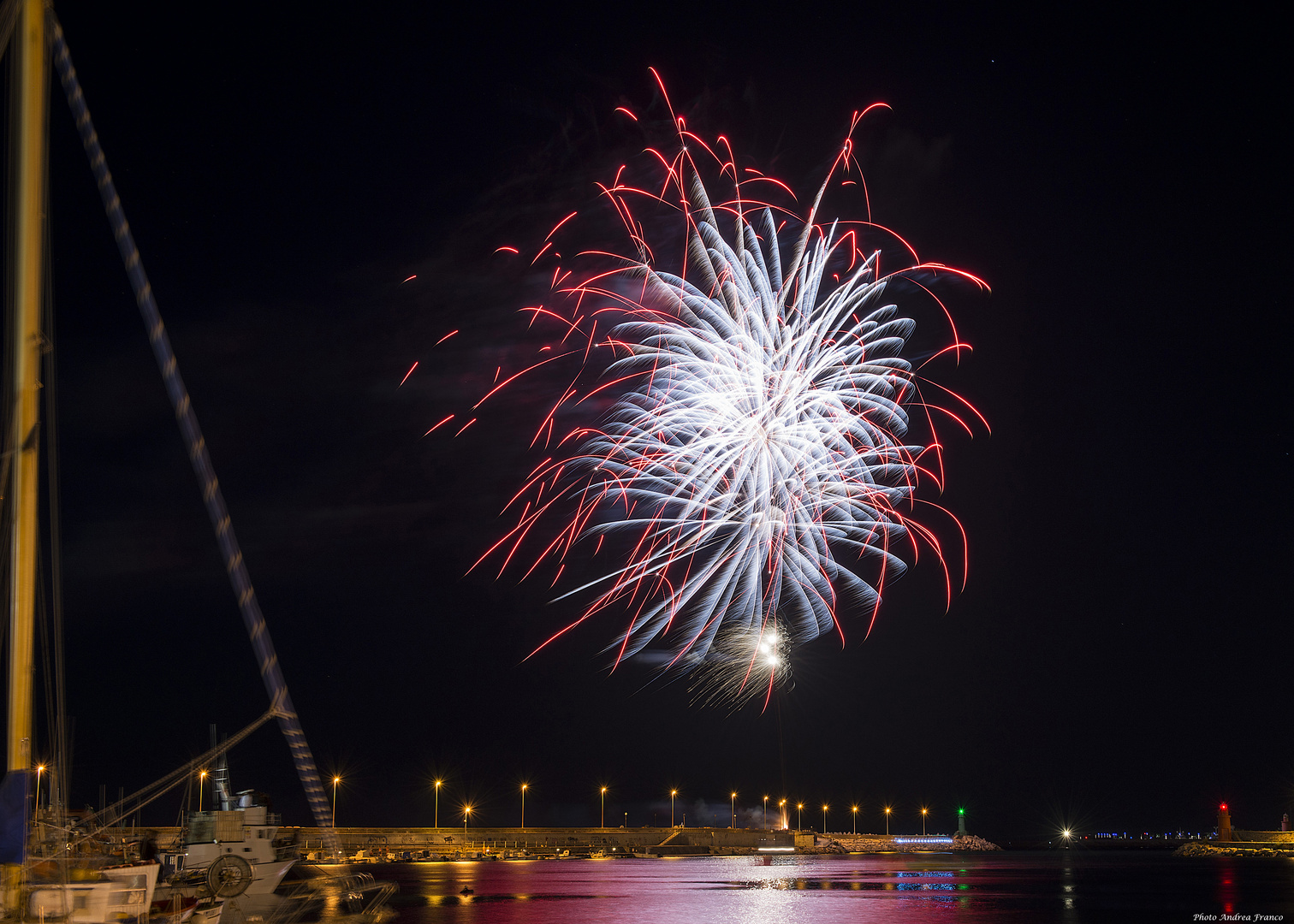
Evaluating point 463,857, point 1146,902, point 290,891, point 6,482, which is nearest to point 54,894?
point 6,482

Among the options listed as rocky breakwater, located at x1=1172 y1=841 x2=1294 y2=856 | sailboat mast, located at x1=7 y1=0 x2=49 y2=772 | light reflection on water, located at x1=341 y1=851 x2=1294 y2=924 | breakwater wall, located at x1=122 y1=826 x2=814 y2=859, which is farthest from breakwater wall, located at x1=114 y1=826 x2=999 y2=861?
sailboat mast, located at x1=7 y1=0 x2=49 y2=772

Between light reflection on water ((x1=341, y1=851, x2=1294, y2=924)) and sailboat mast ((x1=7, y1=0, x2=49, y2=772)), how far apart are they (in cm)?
3339

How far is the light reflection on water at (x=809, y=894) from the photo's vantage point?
52.9m

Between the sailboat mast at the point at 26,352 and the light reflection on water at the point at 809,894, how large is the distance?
3339cm

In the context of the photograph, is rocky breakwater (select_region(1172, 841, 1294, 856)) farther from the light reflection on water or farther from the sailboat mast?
the sailboat mast

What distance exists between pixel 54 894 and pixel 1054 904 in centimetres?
5967

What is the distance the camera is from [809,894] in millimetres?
70750

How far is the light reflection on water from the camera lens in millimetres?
52906

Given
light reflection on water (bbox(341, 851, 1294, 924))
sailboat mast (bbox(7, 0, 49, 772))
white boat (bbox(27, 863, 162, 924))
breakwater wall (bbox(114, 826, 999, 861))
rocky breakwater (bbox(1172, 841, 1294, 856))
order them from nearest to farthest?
sailboat mast (bbox(7, 0, 49, 772)) < white boat (bbox(27, 863, 162, 924)) < light reflection on water (bbox(341, 851, 1294, 924)) < breakwater wall (bbox(114, 826, 999, 861)) < rocky breakwater (bbox(1172, 841, 1294, 856))

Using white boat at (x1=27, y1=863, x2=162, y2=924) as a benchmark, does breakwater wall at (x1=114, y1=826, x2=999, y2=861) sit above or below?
below

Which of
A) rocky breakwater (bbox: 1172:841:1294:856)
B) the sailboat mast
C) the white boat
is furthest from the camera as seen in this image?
rocky breakwater (bbox: 1172:841:1294:856)

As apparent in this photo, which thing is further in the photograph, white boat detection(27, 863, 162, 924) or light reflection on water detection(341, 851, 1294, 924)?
light reflection on water detection(341, 851, 1294, 924)

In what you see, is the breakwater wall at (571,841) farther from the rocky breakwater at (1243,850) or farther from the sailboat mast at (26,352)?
the sailboat mast at (26,352)

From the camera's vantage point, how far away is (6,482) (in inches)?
730
